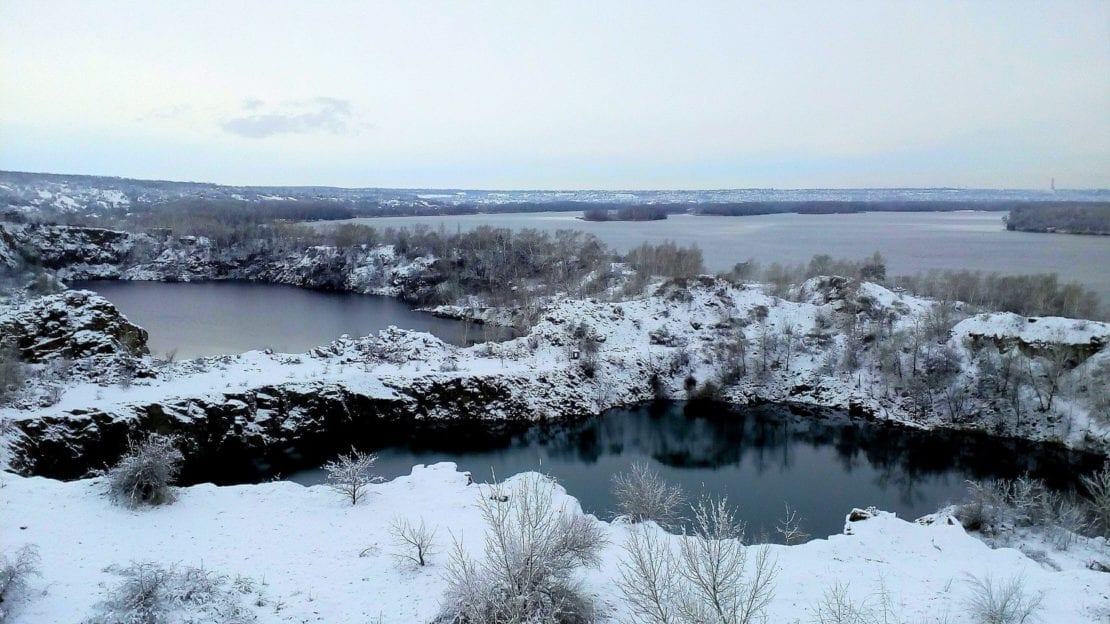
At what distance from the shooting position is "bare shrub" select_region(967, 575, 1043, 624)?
36.5 feet

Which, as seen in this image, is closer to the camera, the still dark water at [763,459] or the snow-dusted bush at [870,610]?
the snow-dusted bush at [870,610]

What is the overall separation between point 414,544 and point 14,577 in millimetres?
7661

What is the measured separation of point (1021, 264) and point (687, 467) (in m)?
60.3

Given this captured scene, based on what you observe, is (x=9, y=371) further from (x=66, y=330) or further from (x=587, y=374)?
(x=587, y=374)

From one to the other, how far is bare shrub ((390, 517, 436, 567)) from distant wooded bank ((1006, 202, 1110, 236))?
10476 cm

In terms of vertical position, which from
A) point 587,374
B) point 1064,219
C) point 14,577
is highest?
point 1064,219

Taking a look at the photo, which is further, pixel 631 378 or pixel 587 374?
pixel 631 378

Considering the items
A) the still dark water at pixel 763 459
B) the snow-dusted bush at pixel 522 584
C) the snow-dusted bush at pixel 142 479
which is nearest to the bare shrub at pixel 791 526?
the still dark water at pixel 763 459

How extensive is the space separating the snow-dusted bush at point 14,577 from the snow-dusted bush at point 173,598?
139 centimetres

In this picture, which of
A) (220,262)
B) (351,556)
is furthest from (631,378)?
(220,262)

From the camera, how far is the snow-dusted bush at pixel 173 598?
36.9 feet

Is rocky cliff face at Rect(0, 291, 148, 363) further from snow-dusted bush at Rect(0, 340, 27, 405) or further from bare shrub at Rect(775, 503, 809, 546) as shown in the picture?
bare shrub at Rect(775, 503, 809, 546)

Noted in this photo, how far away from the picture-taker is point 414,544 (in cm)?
1445

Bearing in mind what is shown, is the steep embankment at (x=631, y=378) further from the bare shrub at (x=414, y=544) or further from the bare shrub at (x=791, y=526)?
the bare shrub at (x=414, y=544)
